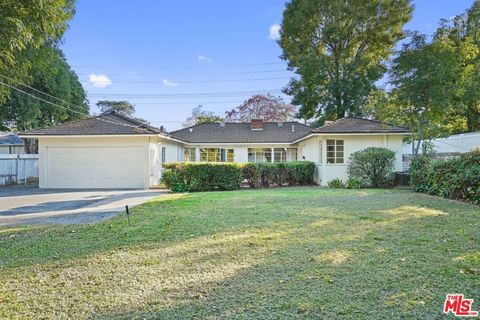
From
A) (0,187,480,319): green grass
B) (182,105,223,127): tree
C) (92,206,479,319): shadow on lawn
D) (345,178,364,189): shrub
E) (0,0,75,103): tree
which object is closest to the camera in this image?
(92,206,479,319): shadow on lawn

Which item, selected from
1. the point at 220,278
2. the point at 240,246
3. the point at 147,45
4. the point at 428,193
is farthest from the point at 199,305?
the point at 147,45

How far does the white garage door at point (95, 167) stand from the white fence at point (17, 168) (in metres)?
3.59

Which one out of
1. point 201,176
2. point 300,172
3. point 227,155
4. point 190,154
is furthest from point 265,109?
point 201,176

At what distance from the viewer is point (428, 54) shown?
13961 mm

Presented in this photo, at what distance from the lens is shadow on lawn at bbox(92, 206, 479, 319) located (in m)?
2.90

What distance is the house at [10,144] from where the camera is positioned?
79.7 ft

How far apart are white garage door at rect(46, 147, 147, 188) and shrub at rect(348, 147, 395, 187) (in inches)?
433

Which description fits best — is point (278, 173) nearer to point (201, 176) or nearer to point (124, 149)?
point (201, 176)

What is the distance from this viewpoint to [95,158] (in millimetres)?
17672

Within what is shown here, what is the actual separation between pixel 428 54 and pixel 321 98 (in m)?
14.6

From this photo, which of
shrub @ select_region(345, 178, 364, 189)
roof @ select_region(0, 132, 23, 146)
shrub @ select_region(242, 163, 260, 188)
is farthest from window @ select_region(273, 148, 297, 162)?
roof @ select_region(0, 132, 23, 146)

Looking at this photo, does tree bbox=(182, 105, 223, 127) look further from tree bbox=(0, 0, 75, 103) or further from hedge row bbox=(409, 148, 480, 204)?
tree bbox=(0, 0, 75, 103)

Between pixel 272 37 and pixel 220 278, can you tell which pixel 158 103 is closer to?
pixel 272 37

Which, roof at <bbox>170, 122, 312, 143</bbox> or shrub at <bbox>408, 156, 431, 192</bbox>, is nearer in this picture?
shrub at <bbox>408, 156, 431, 192</bbox>
